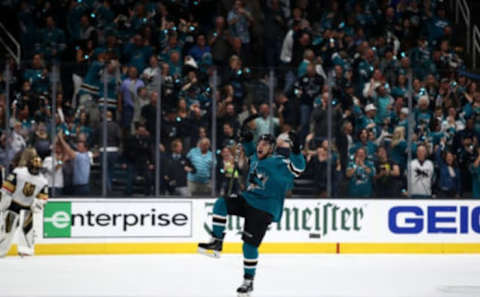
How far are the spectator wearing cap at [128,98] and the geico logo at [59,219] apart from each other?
4.76 ft

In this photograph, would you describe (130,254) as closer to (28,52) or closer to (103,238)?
(103,238)

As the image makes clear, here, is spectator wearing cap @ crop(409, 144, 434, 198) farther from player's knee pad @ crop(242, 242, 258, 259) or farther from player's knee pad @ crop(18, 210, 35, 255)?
player's knee pad @ crop(18, 210, 35, 255)

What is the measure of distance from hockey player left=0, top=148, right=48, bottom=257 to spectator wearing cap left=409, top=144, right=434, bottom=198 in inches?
201

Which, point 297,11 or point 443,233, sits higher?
point 297,11

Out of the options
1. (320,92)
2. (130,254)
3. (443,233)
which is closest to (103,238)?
(130,254)

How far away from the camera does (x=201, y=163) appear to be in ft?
37.8

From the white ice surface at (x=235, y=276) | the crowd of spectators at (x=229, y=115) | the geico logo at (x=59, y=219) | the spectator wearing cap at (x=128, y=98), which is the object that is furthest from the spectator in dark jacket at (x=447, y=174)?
the geico logo at (x=59, y=219)

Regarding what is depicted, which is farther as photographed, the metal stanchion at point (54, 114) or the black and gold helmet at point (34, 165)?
the metal stanchion at point (54, 114)

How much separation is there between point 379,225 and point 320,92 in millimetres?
2100

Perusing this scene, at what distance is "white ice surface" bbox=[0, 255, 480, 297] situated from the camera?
26.6 feet

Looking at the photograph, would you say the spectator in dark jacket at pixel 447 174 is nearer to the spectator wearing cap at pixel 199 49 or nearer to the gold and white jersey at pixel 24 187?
the spectator wearing cap at pixel 199 49

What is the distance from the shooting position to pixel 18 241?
11031 mm

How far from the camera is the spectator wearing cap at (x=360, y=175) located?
11.8 metres

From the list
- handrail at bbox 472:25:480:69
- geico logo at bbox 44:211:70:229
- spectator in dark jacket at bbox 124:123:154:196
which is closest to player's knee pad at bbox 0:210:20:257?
geico logo at bbox 44:211:70:229
